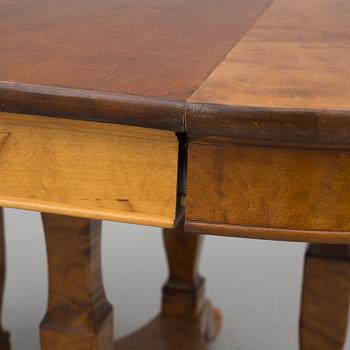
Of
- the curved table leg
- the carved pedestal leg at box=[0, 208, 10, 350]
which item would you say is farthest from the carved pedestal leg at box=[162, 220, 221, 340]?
the carved pedestal leg at box=[0, 208, 10, 350]

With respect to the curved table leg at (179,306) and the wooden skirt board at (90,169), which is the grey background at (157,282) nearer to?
the curved table leg at (179,306)

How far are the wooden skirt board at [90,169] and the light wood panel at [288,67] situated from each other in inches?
A: 2.6

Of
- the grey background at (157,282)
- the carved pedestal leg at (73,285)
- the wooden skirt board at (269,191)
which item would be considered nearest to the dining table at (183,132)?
the wooden skirt board at (269,191)

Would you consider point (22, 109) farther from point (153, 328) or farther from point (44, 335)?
point (153, 328)

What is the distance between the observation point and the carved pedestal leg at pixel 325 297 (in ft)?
3.31

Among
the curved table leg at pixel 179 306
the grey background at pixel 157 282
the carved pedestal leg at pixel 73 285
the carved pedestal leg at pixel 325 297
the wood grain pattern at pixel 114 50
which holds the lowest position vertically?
the grey background at pixel 157 282

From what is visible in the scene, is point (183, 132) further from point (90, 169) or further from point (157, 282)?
point (157, 282)

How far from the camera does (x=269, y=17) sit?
36.7 inches

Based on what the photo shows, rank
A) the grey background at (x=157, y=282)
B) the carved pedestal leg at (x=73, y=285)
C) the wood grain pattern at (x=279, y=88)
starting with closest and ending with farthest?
the wood grain pattern at (x=279, y=88)
the carved pedestal leg at (x=73, y=285)
the grey background at (x=157, y=282)

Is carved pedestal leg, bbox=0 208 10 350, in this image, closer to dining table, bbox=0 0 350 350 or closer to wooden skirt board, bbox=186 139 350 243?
dining table, bbox=0 0 350 350

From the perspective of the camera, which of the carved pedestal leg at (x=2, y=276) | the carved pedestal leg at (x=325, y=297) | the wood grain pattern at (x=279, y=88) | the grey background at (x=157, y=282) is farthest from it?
the grey background at (x=157, y=282)

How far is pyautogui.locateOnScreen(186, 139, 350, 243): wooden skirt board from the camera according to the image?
0.58 meters

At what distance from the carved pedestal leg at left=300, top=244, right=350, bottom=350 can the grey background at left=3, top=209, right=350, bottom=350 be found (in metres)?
0.47

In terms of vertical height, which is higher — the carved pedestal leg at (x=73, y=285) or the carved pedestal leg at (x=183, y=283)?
the carved pedestal leg at (x=73, y=285)
